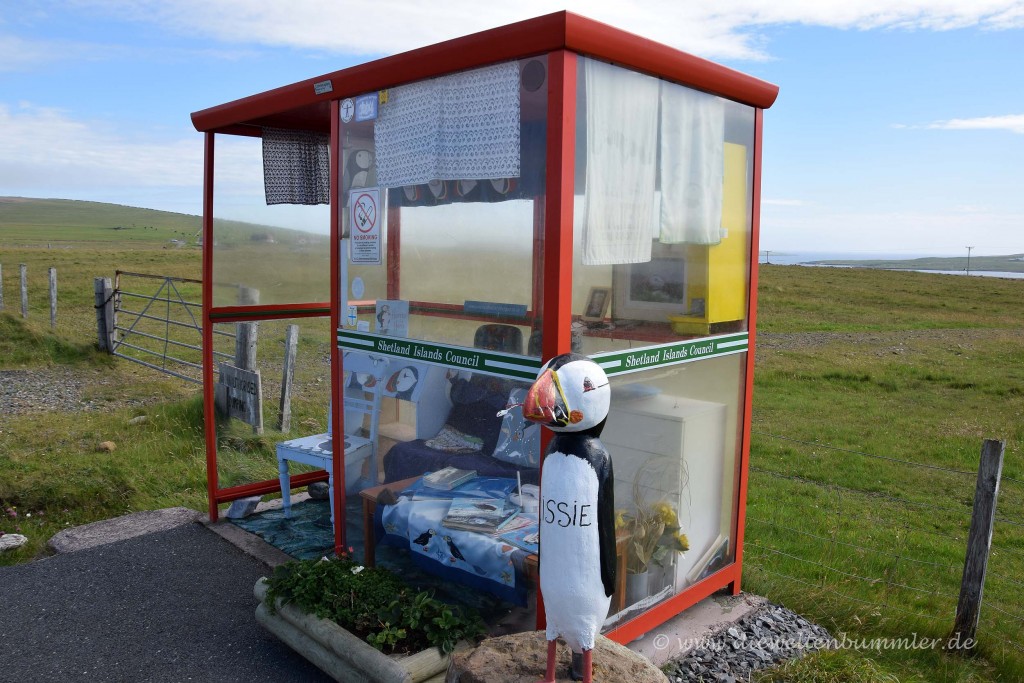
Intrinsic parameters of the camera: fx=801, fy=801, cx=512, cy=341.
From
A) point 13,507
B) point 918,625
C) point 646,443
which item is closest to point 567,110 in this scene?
point 646,443

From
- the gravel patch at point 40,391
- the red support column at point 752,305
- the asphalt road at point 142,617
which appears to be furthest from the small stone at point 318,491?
the gravel patch at point 40,391

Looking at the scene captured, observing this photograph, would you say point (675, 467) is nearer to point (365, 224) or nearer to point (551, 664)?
point (551, 664)

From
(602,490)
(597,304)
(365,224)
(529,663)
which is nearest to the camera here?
(602,490)

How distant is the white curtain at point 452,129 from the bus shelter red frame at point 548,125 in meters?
0.07

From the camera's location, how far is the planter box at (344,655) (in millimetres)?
3270

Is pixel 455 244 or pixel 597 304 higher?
pixel 455 244

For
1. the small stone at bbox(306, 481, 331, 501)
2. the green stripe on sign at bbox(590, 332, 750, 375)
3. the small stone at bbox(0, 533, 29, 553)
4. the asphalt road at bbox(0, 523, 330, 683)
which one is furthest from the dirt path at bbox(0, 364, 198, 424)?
the green stripe on sign at bbox(590, 332, 750, 375)

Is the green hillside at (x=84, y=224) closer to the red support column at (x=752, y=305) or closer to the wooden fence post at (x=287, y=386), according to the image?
the wooden fence post at (x=287, y=386)

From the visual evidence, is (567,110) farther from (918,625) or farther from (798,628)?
(918,625)

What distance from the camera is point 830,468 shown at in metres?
8.52

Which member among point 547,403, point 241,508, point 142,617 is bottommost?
point 142,617

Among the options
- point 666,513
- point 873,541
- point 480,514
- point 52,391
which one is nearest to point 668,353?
point 666,513

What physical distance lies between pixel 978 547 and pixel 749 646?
130 cm

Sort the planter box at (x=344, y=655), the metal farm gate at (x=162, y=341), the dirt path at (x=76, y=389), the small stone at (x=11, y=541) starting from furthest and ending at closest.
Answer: the metal farm gate at (x=162, y=341) → the dirt path at (x=76, y=389) → the small stone at (x=11, y=541) → the planter box at (x=344, y=655)
